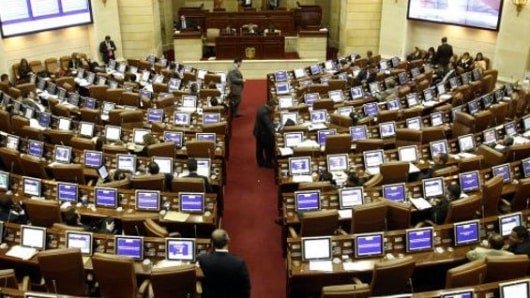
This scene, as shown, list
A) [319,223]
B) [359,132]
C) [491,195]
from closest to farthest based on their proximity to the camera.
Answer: [319,223], [491,195], [359,132]

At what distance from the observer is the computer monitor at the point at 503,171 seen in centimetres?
826

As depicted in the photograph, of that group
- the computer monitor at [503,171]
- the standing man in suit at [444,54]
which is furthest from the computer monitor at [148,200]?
the standing man in suit at [444,54]

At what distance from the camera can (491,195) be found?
7.41 m

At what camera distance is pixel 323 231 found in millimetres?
6848

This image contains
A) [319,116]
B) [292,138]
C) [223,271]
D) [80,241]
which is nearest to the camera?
[223,271]

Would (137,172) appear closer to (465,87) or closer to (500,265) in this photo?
(500,265)

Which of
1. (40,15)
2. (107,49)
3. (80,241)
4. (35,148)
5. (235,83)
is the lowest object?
(80,241)

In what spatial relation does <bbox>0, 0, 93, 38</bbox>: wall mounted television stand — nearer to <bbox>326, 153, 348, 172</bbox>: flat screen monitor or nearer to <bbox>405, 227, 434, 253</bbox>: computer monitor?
<bbox>326, 153, 348, 172</bbox>: flat screen monitor

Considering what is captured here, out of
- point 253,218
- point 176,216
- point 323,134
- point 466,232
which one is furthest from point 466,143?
point 176,216

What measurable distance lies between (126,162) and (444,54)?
32.5ft

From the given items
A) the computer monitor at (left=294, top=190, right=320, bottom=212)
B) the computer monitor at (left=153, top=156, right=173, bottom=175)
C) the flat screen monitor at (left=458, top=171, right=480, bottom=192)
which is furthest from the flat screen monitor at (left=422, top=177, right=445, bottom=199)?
the computer monitor at (left=153, top=156, right=173, bottom=175)

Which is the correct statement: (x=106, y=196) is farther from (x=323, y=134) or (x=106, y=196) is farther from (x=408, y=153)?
(x=408, y=153)

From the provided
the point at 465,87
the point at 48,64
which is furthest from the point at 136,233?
the point at 48,64

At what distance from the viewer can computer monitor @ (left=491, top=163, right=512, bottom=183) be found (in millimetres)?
8258
